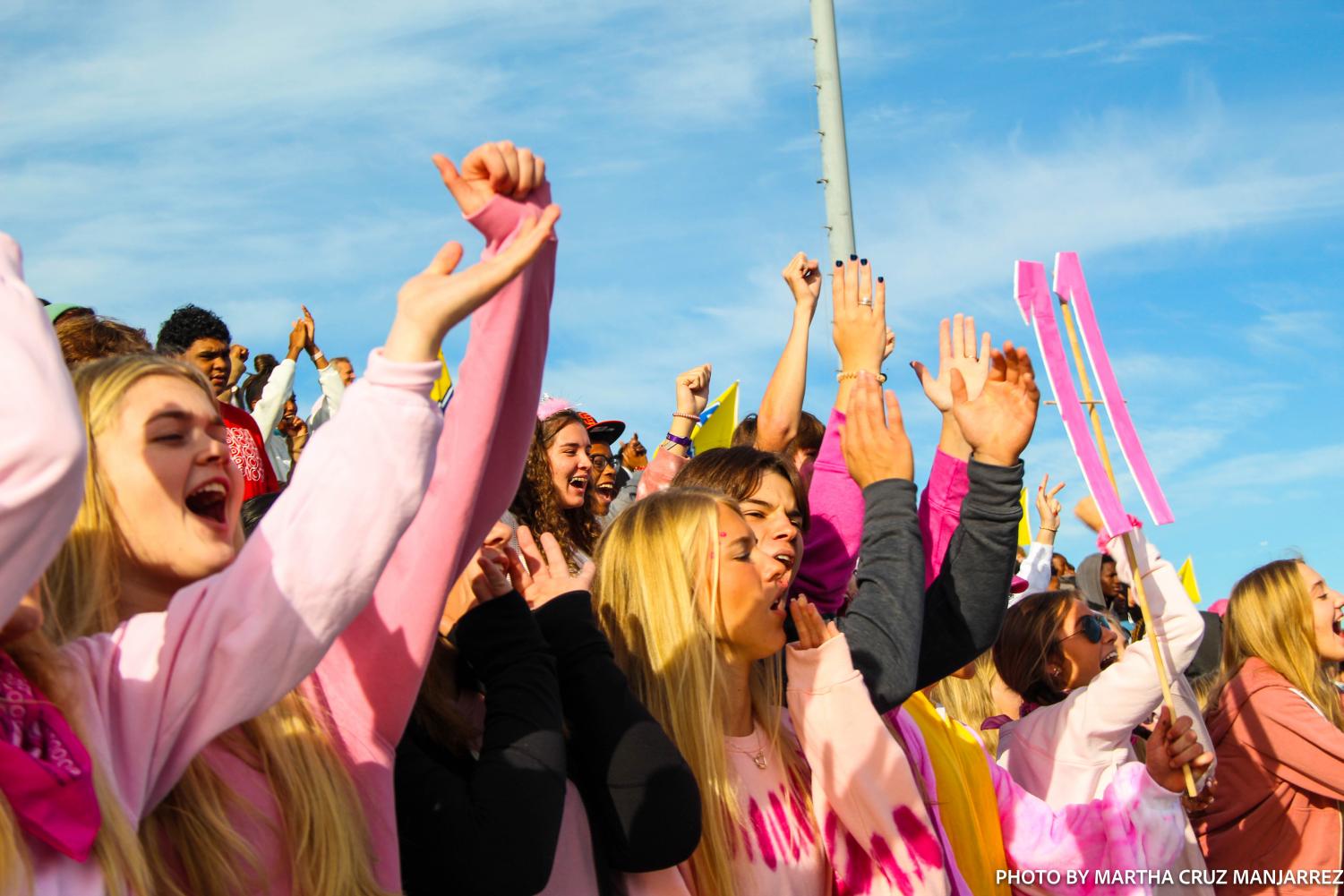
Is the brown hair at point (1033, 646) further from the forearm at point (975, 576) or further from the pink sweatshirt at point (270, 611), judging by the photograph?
the pink sweatshirt at point (270, 611)

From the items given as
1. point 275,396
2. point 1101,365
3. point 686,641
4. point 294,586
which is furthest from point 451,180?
point 275,396

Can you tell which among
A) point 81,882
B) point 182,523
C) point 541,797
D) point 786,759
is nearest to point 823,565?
point 786,759

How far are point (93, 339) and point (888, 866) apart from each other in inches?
89.4

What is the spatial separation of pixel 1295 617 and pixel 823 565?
297 cm

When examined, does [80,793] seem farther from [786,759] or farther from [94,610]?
[786,759]

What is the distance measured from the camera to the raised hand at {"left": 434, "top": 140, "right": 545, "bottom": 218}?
214 cm

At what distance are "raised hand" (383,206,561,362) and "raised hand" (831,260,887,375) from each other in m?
2.41

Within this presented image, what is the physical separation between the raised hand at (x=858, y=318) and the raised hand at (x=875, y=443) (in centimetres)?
44

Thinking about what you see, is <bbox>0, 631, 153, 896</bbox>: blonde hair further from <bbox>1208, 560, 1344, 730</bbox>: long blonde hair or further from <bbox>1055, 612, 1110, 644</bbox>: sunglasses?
<bbox>1208, 560, 1344, 730</bbox>: long blonde hair

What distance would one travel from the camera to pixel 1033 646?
17.3 ft

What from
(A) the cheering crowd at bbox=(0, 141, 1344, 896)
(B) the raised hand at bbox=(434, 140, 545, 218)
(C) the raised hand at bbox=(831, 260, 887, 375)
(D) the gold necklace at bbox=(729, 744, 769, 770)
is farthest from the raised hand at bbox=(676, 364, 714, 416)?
(B) the raised hand at bbox=(434, 140, 545, 218)

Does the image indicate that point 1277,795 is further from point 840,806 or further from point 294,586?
point 294,586

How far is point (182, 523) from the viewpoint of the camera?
2102 millimetres

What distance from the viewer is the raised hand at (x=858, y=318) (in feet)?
14.0
